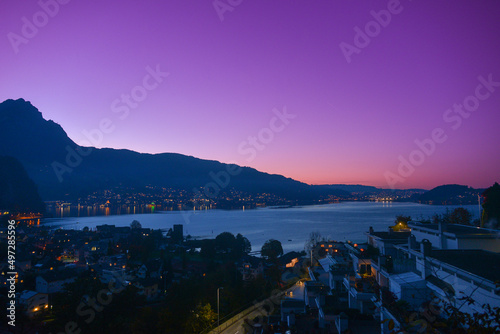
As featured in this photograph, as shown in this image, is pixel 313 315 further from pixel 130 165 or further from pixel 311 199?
pixel 130 165

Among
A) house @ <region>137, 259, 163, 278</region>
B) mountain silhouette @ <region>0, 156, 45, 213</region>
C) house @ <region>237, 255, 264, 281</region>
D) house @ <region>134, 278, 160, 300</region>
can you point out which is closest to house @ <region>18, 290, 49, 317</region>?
house @ <region>134, 278, 160, 300</region>

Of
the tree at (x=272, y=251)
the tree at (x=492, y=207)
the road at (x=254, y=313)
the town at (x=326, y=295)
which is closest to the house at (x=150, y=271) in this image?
the town at (x=326, y=295)

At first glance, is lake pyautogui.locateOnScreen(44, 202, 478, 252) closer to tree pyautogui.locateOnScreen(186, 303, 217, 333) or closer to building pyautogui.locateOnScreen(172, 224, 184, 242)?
building pyautogui.locateOnScreen(172, 224, 184, 242)

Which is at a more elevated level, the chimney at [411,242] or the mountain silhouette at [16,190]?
the mountain silhouette at [16,190]

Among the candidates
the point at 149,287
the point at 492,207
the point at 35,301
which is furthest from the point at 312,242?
the point at 35,301

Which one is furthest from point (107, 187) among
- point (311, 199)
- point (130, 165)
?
point (311, 199)

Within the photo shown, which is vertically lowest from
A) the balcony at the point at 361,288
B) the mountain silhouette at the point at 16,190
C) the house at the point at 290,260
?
the house at the point at 290,260

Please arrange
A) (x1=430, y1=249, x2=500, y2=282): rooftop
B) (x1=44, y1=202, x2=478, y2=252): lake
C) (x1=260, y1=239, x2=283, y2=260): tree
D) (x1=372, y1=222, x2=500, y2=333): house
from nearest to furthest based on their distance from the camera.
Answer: (x1=372, y1=222, x2=500, y2=333): house
(x1=430, y1=249, x2=500, y2=282): rooftop
(x1=260, y1=239, x2=283, y2=260): tree
(x1=44, y1=202, x2=478, y2=252): lake

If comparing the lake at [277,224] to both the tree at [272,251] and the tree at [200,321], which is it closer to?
the tree at [272,251]

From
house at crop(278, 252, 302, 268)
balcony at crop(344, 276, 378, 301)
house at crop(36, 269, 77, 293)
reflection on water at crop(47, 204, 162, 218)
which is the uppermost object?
balcony at crop(344, 276, 378, 301)
